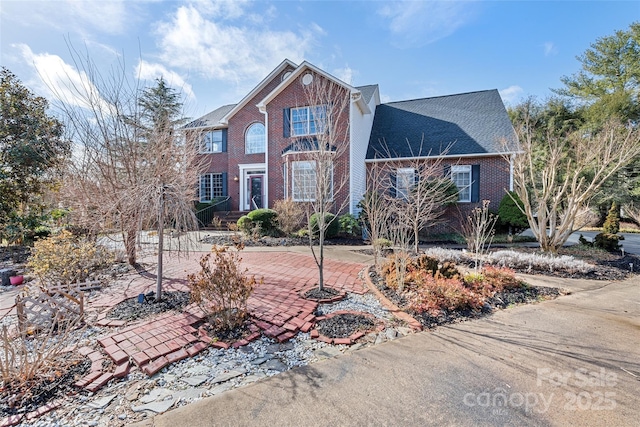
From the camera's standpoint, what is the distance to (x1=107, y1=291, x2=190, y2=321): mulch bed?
13.4 ft

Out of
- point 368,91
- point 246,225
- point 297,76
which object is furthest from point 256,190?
point 368,91

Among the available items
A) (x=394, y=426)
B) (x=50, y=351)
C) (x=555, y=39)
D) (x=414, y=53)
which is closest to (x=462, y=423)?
(x=394, y=426)

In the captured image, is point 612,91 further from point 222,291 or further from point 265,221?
point 222,291

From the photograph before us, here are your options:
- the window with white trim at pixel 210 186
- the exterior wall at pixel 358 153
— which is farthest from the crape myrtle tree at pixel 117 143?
the window with white trim at pixel 210 186

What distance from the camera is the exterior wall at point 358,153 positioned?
1325 centimetres

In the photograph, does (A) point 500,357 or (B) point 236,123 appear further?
(B) point 236,123

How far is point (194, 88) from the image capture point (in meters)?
7.33

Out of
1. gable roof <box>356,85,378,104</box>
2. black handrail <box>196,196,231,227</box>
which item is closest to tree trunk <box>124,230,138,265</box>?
black handrail <box>196,196,231,227</box>

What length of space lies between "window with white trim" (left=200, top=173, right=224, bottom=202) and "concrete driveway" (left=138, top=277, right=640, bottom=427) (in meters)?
16.2

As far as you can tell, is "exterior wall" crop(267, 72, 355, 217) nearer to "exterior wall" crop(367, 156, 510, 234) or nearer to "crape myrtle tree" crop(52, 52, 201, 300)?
"exterior wall" crop(367, 156, 510, 234)

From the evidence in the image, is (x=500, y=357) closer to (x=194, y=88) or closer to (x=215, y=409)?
(x=215, y=409)

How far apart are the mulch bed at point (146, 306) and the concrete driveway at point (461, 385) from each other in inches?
84.8

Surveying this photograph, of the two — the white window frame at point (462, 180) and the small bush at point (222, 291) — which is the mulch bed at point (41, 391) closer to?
the small bush at point (222, 291)

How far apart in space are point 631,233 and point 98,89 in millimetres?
26573
